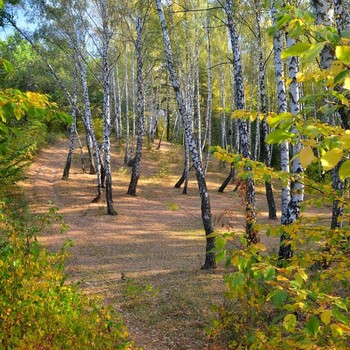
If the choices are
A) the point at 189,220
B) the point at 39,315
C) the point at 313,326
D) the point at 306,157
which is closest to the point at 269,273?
the point at 313,326

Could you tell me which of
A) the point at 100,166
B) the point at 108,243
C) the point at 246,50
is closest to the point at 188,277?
the point at 108,243

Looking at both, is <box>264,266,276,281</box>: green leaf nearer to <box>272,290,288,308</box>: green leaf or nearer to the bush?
<box>272,290,288,308</box>: green leaf

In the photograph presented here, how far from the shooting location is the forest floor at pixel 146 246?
17.9ft

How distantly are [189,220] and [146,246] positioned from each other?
11.7 ft

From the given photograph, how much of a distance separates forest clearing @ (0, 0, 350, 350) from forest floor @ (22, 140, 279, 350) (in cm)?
5

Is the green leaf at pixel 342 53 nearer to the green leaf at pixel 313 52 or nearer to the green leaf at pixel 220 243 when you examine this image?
the green leaf at pixel 313 52

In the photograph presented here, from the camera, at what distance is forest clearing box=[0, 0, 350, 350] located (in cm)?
169

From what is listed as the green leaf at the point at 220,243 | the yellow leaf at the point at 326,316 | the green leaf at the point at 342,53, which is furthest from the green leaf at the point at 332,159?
the green leaf at the point at 220,243

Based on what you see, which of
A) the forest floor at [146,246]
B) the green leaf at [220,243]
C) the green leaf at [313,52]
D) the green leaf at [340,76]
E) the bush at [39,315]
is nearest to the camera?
the green leaf at [313,52]

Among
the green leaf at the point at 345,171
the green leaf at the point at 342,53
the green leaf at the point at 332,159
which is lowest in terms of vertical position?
the green leaf at the point at 345,171

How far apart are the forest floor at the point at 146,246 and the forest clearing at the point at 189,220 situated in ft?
0.16

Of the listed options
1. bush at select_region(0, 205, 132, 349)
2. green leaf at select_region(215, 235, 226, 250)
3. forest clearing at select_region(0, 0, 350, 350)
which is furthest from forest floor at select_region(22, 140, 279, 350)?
bush at select_region(0, 205, 132, 349)

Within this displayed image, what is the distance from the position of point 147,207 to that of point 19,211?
5240 mm

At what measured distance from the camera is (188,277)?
24.2 feet
